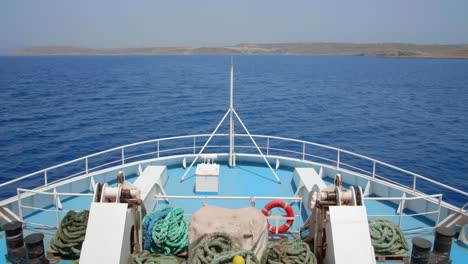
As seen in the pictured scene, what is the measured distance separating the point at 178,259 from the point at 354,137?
27.8 meters

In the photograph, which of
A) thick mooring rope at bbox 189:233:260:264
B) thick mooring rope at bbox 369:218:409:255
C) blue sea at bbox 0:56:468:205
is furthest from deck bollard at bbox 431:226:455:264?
blue sea at bbox 0:56:468:205

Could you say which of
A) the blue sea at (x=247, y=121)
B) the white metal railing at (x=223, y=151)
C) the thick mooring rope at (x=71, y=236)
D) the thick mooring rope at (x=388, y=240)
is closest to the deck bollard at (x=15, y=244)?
the thick mooring rope at (x=71, y=236)

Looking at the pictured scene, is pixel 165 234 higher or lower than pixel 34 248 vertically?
higher

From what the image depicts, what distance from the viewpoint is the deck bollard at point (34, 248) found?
5.77 metres

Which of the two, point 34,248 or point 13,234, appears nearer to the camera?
point 34,248

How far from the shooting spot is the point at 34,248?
5797mm

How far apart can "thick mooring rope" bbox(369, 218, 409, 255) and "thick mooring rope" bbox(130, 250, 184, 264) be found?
3.57 metres

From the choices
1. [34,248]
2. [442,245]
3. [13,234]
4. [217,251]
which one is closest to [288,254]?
[217,251]

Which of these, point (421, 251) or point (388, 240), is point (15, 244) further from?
point (421, 251)

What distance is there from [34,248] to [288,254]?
400 cm

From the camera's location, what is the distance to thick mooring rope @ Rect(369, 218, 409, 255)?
6500 mm

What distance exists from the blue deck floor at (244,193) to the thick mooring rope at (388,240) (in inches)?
61.7

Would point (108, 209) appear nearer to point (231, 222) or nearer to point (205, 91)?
point (231, 222)

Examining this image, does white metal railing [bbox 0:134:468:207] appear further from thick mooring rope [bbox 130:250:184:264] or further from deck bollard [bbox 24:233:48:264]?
thick mooring rope [bbox 130:250:184:264]
